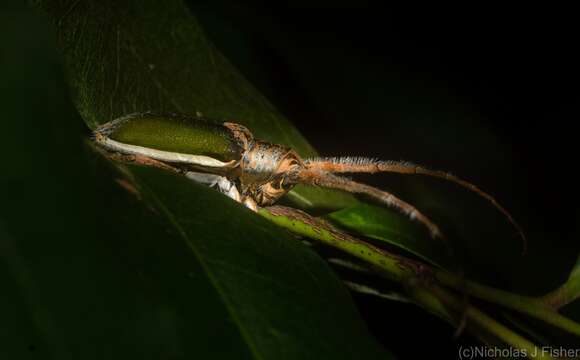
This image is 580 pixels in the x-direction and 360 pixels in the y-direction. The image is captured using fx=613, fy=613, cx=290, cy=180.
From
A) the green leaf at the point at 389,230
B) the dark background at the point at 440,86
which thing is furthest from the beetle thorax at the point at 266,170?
the dark background at the point at 440,86

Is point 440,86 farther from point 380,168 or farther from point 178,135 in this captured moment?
point 178,135

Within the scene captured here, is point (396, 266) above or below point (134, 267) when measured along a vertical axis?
below

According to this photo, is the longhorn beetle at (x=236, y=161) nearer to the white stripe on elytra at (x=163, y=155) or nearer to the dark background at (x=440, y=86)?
the white stripe on elytra at (x=163, y=155)

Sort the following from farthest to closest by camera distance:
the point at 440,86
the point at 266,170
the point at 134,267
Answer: the point at 440,86 < the point at 266,170 < the point at 134,267

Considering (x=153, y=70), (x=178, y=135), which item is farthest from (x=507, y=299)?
(x=153, y=70)

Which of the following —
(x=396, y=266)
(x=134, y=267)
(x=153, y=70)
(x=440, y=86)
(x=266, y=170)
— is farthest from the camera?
(x=440, y=86)

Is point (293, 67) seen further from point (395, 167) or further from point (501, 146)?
point (395, 167)
